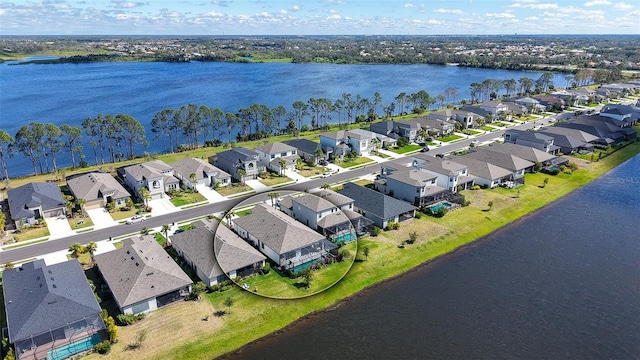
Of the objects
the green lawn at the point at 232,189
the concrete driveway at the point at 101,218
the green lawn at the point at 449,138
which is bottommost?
the concrete driveway at the point at 101,218

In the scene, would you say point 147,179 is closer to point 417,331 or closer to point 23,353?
point 23,353

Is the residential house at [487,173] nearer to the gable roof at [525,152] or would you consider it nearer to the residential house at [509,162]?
the residential house at [509,162]

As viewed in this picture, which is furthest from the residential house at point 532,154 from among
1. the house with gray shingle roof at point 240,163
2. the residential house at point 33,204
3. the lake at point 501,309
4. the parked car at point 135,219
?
the residential house at point 33,204

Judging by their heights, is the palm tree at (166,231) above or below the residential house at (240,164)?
below

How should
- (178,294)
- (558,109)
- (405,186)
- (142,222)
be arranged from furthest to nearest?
1. (558,109)
2. (405,186)
3. (142,222)
4. (178,294)

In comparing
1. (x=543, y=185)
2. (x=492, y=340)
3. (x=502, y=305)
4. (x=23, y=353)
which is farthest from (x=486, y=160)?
(x=23, y=353)

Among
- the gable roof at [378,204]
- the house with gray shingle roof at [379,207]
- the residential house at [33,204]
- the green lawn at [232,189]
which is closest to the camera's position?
the residential house at [33,204]

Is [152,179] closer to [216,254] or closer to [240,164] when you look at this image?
[240,164]

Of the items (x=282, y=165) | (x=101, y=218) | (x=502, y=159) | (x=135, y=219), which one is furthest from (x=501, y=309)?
(x=101, y=218)
